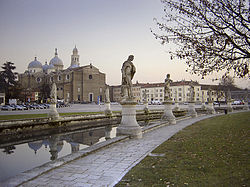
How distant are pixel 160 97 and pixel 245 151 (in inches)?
3402

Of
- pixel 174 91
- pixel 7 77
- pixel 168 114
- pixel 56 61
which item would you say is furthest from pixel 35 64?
pixel 168 114

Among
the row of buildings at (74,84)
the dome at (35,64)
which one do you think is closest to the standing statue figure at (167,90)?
the row of buildings at (74,84)

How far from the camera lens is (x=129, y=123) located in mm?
9055

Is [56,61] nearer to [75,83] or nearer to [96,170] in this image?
[75,83]

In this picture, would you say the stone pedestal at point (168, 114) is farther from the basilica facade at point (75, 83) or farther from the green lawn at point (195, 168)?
the basilica facade at point (75, 83)

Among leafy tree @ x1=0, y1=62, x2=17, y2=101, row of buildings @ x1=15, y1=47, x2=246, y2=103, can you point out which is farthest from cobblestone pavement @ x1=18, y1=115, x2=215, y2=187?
leafy tree @ x1=0, y1=62, x2=17, y2=101

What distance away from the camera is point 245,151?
18.7 feet

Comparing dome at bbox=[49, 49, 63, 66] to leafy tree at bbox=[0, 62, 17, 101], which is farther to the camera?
dome at bbox=[49, 49, 63, 66]

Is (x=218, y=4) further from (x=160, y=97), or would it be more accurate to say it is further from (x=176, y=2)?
(x=160, y=97)

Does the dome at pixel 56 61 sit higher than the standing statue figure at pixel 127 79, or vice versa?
the dome at pixel 56 61

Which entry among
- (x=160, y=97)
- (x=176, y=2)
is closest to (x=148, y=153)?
(x=176, y=2)

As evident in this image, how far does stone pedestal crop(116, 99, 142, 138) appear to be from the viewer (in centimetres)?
888

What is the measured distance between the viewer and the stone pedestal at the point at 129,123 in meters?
8.88

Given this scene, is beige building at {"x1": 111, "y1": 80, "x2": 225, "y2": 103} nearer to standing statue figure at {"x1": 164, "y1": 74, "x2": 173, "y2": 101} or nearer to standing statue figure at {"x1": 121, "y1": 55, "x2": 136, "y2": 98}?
standing statue figure at {"x1": 164, "y1": 74, "x2": 173, "y2": 101}
